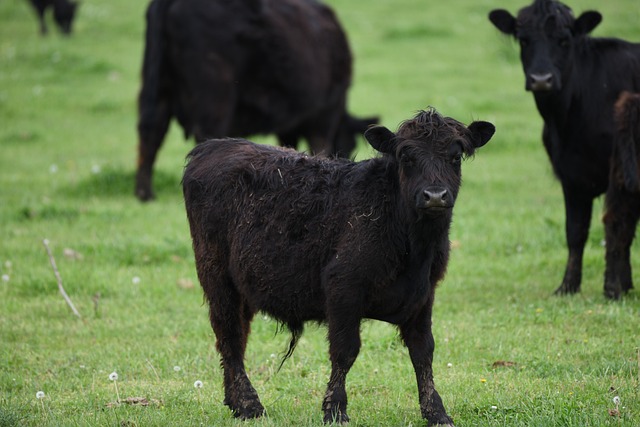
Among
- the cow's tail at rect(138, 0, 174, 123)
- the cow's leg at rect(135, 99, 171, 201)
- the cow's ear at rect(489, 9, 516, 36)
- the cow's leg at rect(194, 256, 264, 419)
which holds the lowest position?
the cow's leg at rect(135, 99, 171, 201)

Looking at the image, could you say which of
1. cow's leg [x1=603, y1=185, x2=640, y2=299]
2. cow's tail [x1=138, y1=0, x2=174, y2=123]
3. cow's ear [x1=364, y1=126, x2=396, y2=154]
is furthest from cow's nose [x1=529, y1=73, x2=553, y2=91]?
cow's tail [x1=138, y1=0, x2=174, y2=123]

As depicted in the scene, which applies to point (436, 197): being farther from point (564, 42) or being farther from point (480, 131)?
point (564, 42)

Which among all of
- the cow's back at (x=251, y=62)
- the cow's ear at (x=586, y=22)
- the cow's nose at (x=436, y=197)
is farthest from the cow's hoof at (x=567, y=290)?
the cow's back at (x=251, y=62)

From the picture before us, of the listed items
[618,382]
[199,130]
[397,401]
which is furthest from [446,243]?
[199,130]

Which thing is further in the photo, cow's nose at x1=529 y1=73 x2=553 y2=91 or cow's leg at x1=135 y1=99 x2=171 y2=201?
cow's leg at x1=135 y1=99 x2=171 y2=201

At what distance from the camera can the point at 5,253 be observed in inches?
379

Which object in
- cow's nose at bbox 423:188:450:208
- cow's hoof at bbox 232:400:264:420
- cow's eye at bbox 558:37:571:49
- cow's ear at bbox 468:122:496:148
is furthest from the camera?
cow's eye at bbox 558:37:571:49

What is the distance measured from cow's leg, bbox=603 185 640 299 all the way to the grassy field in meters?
0.22

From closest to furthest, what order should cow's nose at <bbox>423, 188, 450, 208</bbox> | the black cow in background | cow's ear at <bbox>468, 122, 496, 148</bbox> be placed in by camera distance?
cow's nose at <bbox>423, 188, 450, 208</bbox> < cow's ear at <bbox>468, 122, 496, 148</bbox> < the black cow in background

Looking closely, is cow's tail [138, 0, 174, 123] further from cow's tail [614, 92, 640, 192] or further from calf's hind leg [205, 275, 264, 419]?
calf's hind leg [205, 275, 264, 419]

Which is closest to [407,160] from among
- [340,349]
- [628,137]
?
[340,349]

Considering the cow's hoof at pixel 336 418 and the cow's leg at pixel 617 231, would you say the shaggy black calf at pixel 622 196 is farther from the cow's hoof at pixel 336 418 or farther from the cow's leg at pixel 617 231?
the cow's hoof at pixel 336 418

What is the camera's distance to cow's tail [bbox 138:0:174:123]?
1189 centimetres

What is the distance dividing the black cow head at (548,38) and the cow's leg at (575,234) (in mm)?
974
